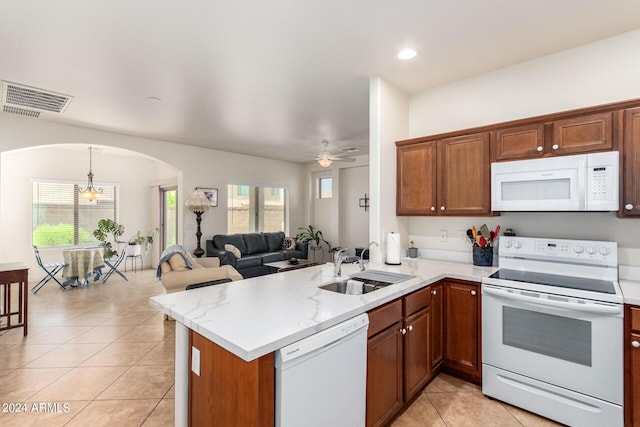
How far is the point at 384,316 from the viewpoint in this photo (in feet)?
6.06

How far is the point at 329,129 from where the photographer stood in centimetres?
503

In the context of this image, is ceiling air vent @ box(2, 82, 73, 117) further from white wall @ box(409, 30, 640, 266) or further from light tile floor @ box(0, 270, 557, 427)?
white wall @ box(409, 30, 640, 266)

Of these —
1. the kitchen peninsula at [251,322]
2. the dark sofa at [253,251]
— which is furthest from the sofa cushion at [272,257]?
the kitchen peninsula at [251,322]

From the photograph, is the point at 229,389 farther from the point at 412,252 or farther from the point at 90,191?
the point at 90,191

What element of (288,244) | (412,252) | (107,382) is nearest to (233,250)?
(288,244)

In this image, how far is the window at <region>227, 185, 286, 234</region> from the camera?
714cm

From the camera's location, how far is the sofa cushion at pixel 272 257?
247 inches

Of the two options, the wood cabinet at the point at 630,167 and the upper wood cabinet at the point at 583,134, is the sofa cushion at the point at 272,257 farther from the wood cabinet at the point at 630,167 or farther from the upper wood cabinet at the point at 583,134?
the wood cabinet at the point at 630,167

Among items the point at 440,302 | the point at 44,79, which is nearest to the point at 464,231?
the point at 440,302

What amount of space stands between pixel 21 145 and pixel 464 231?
5.76 meters

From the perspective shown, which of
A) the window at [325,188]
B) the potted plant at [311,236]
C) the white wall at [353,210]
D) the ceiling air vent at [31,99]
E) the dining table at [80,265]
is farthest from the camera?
the window at [325,188]

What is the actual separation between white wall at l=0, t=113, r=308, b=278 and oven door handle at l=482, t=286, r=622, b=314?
5.55 meters

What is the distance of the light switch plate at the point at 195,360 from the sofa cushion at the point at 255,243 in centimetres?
501

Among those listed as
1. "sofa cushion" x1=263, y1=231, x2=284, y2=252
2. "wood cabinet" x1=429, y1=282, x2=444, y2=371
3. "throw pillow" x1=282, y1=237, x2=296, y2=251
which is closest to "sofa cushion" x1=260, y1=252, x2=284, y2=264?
"sofa cushion" x1=263, y1=231, x2=284, y2=252
